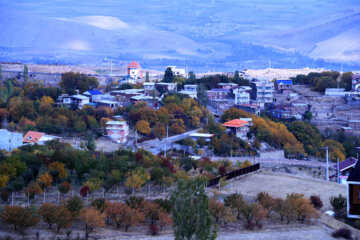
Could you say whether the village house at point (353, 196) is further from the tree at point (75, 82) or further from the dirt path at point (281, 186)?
the tree at point (75, 82)

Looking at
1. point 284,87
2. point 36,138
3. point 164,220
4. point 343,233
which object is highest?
point 284,87

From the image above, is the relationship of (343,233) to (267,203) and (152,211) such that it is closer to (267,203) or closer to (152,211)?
(267,203)

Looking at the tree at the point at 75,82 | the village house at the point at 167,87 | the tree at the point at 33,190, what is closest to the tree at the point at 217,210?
the tree at the point at 33,190

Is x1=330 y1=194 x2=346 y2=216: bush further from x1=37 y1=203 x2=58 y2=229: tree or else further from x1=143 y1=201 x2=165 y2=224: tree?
x1=37 y1=203 x2=58 y2=229: tree

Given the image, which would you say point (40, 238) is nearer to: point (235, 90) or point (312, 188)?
point (312, 188)

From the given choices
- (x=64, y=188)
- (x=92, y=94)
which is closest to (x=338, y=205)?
(x=64, y=188)

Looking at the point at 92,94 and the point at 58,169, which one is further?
the point at 92,94
